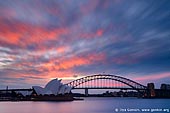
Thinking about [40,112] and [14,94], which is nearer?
[40,112]

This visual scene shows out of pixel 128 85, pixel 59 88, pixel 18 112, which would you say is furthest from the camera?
pixel 128 85

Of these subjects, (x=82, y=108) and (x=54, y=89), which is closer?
(x=82, y=108)

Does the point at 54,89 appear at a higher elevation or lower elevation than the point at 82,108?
higher

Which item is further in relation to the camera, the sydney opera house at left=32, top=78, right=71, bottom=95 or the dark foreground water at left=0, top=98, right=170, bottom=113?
the sydney opera house at left=32, top=78, right=71, bottom=95

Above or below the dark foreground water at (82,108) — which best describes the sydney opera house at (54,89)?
above

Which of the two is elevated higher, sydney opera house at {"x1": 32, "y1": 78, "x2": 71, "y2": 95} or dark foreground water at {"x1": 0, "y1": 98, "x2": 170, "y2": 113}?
sydney opera house at {"x1": 32, "y1": 78, "x2": 71, "y2": 95}

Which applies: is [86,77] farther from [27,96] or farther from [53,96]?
[27,96]

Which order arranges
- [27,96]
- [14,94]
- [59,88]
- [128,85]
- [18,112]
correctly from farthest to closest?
1. [14,94]
2. [27,96]
3. [128,85]
4. [59,88]
5. [18,112]

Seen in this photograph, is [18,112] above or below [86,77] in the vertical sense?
below

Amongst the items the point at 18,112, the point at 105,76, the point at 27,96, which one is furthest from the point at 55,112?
the point at 27,96

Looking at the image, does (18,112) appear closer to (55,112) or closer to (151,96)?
(55,112)

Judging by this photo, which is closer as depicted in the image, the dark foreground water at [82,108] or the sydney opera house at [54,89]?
the dark foreground water at [82,108]
